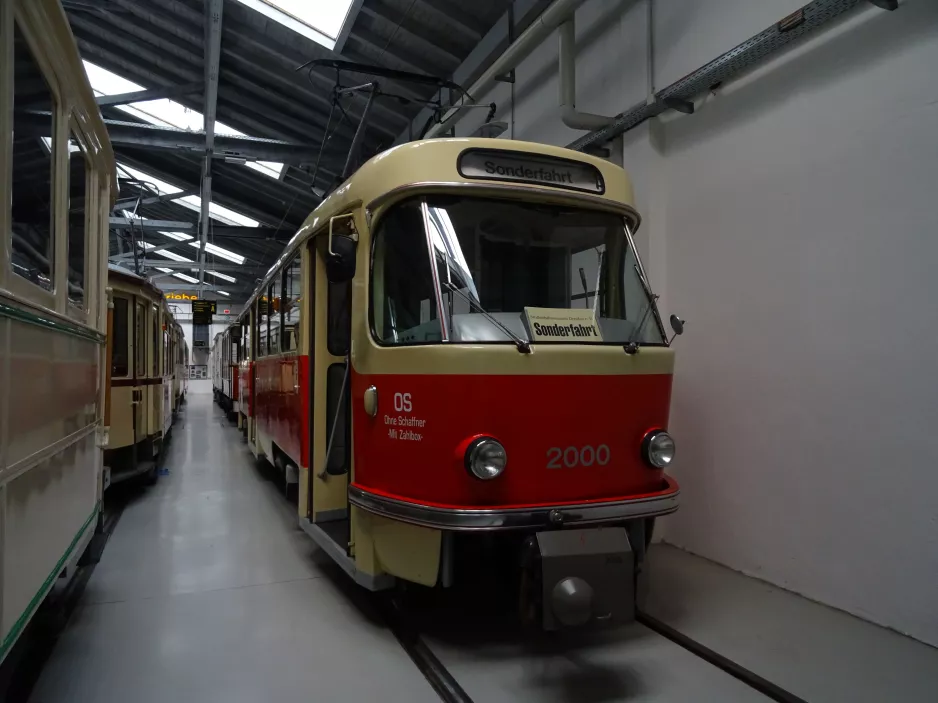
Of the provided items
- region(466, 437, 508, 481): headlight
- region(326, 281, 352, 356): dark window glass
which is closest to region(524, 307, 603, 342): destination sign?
region(466, 437, 508, 481): headlight

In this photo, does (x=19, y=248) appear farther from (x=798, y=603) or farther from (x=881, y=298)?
(x=798, y=603)

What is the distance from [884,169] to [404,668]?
3615 millimetres

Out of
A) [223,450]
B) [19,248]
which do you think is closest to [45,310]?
[19,248]

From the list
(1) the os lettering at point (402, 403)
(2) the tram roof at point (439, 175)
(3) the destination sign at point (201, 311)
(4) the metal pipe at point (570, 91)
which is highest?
(4) the metal pipe at point (570, 91)

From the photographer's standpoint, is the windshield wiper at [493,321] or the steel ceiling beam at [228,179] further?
the steel ceiling beam at [228,179]

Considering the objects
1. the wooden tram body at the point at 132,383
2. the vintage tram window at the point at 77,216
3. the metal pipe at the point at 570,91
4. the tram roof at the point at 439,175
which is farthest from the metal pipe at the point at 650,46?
the wooden tram body at the point at 132,383

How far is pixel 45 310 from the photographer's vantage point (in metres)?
2.28

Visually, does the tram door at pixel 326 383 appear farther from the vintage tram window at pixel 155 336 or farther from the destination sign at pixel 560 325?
the vintage tram window at pixel 155 336

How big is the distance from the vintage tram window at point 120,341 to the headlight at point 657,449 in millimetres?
5618

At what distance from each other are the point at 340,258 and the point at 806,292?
2.80 m

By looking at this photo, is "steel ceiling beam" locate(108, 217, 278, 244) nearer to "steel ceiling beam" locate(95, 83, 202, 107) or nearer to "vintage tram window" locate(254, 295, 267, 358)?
"steel ceiling beam" locate(95, 83, 202, 107)

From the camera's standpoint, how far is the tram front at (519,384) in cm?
Answer: 279

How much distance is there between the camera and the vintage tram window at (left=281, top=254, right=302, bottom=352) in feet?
15.5

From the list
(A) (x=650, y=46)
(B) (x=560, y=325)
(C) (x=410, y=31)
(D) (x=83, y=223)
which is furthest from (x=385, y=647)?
(C) (x=410, y=31)
